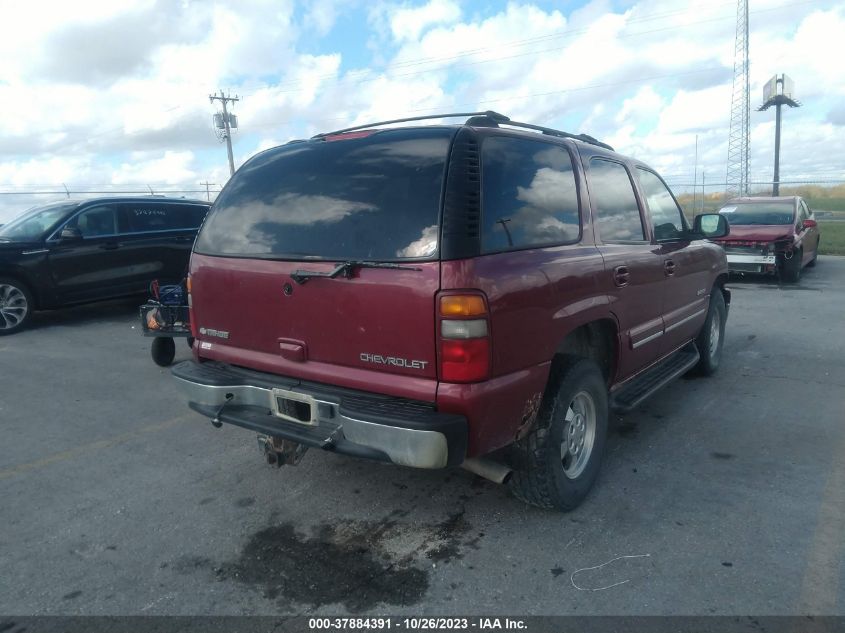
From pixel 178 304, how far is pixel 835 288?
11272mm

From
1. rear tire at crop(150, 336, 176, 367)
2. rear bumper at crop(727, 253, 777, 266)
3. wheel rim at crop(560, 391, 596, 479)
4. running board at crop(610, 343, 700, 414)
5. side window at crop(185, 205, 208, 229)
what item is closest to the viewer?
wheel rim at crop(560, 391, 596, 479)

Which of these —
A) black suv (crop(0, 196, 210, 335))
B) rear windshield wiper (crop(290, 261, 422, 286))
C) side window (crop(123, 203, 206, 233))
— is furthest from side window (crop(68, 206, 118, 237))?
rear windshield wiper (crop(290, 261, 422, 286))

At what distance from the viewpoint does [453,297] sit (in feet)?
8.87

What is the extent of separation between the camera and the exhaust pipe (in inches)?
124

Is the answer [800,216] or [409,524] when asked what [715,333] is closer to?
[409,524]

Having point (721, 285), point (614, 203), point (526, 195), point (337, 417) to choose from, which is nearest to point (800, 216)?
point (721, 285)

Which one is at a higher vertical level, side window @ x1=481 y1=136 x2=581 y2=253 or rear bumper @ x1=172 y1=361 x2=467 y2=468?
side window @ x1=481 y1=136 x2=581 y2=253

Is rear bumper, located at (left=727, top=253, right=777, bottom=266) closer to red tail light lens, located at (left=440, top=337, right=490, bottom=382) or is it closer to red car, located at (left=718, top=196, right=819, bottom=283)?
red car, located at (left=718, top=196, right=819, bottom=283)

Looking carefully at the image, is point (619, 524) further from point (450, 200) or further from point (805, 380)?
point (805, 380)

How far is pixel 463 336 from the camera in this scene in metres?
2.71

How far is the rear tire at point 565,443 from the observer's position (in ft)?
10.6

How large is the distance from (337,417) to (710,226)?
3.77 metres

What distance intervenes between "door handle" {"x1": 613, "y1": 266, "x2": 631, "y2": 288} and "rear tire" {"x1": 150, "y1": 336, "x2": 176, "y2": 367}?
4671mm
